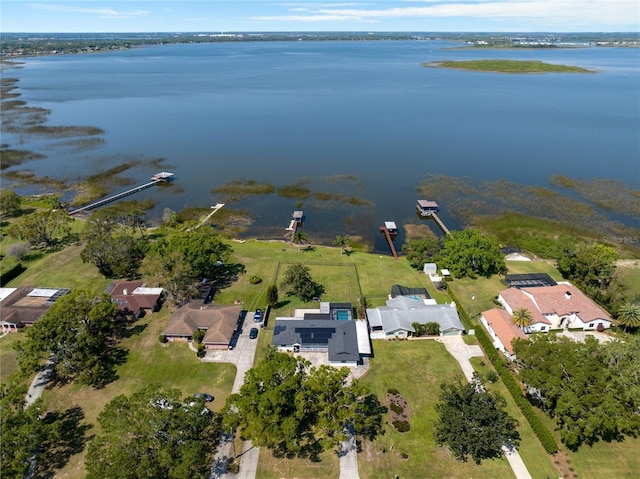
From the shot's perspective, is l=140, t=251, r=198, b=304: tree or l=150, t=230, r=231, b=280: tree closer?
l=140, t=251, r=198, b=304: tree

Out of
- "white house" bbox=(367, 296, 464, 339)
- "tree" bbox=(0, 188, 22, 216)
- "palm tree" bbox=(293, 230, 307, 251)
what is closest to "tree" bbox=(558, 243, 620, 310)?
"white house" bbox=(367, 296, 464, 339)

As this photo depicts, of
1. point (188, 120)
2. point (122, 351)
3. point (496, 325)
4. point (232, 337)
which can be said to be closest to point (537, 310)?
point (496, 325)

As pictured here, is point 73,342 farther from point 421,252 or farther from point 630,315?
point 630,315

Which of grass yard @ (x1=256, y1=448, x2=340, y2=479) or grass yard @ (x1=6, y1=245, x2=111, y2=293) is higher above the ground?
grass yard @ (x1=6, y1=245, x2=111, y2=293)

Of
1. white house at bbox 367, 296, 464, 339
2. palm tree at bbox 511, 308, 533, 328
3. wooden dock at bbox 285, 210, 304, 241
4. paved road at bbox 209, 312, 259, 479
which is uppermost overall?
palm tree at bbox 511, 308, 533, 328

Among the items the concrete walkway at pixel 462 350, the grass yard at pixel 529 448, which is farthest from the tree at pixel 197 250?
the grass yard at pixel 529 448

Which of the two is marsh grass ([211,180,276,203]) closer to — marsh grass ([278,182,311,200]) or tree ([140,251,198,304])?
marsh grass ([278,182,311,200])

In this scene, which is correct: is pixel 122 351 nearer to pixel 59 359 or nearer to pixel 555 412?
pixel 59 359
